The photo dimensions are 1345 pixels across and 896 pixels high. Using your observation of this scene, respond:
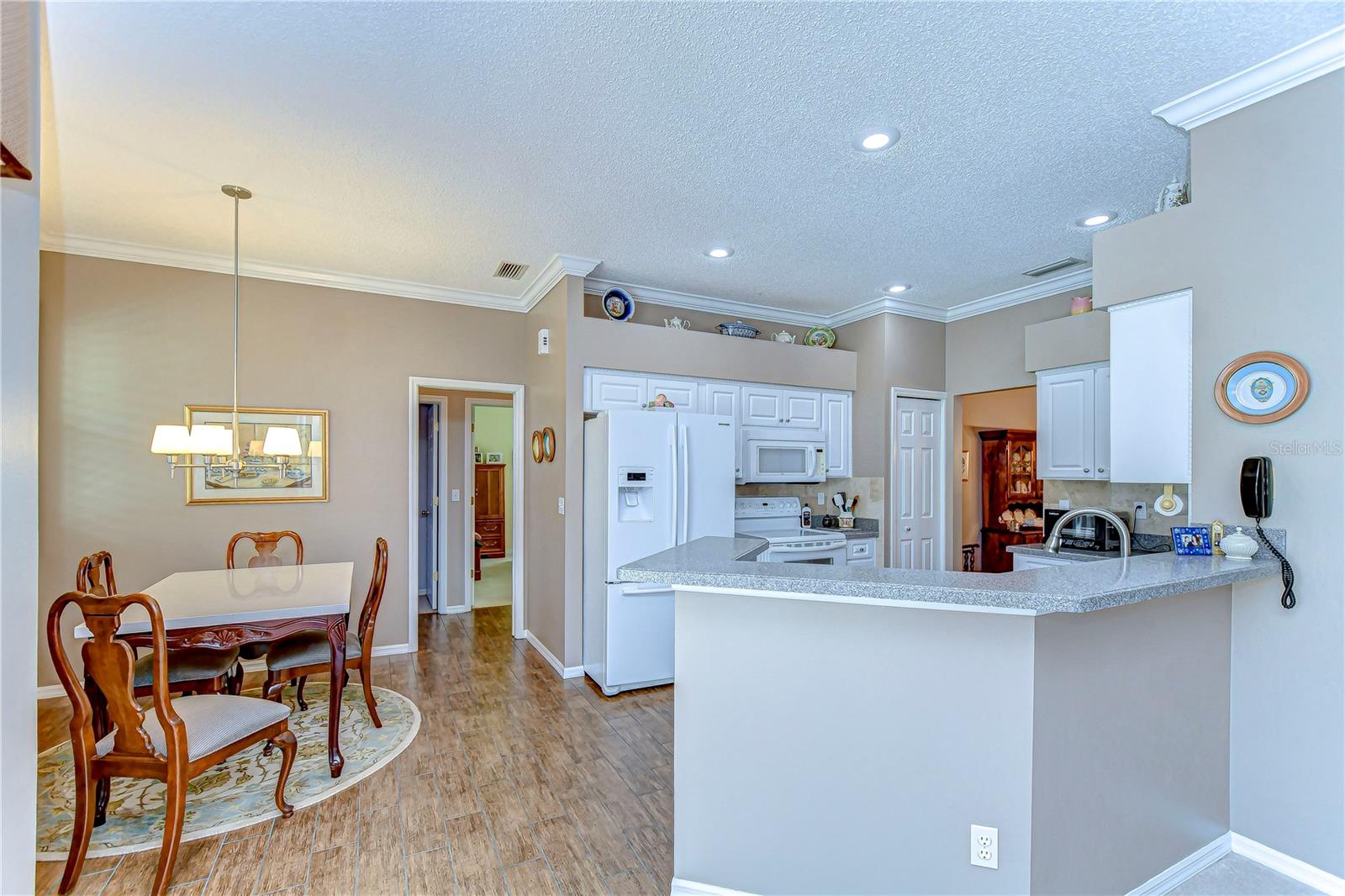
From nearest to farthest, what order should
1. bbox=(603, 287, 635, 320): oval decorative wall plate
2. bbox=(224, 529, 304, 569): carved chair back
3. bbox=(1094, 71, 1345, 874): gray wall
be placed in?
bbox=(1094, 71, 1345, 874): gray wall → bbox=(224, 529, 304, 569): carved chair back → bbox=(603, 287, 635, 320): oval decorative wall plate

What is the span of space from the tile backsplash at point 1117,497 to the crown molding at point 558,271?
3655 mm

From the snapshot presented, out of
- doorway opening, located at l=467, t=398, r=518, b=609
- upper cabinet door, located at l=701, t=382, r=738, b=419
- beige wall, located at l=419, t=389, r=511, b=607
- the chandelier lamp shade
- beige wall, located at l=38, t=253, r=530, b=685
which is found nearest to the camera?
the chandelier lamp shade

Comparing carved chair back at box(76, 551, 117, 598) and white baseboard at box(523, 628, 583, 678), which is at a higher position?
carved chair back at box(76, 551, 117, 598)

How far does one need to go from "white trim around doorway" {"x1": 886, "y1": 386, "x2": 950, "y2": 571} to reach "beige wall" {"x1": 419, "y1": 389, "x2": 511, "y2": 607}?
353 cm

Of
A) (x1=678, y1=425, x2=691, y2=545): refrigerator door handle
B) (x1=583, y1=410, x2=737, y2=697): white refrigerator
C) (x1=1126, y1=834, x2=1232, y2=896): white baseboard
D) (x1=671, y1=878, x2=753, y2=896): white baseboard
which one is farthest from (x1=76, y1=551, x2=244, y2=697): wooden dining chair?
(x1=1126, y1=834, x2=1232, y2=896): white baseboard

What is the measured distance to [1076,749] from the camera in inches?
67.7

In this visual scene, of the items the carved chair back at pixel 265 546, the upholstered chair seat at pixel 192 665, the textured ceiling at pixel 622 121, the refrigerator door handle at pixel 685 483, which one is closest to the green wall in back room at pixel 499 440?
the carved chair back at pixel 265 546

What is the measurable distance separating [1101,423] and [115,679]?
203 inches

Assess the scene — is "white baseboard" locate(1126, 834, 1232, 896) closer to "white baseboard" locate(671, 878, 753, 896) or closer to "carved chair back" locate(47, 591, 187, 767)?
"white baseboard" locate(671, 878, 753, 896)

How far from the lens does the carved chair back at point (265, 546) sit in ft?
12.5

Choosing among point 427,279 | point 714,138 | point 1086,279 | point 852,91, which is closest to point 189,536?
point 427,279

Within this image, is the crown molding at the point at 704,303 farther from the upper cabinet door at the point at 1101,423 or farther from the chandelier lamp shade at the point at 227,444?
the upper cabinet door at the point at 1101,423

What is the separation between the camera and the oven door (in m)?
4.46

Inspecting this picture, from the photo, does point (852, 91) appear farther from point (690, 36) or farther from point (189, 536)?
point (189, 536)
